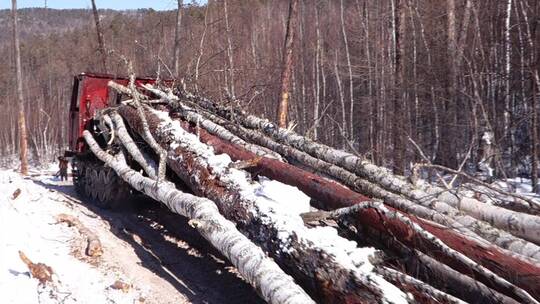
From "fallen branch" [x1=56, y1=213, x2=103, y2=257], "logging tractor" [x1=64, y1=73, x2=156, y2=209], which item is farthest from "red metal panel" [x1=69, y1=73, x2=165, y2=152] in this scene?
"fallen branch" [x1=56, y1=213, x2=103, y2=257]

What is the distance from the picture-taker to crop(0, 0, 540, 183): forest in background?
13352 millimetres

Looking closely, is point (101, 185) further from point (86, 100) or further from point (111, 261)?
point (111, 261)

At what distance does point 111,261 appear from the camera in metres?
5.70

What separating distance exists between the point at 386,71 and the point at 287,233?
763 inches

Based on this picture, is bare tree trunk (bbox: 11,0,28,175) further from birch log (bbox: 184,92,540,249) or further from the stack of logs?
the stack of logs

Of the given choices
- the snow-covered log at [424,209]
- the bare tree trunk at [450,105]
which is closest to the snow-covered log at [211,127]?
the snow-covered log at [424,209]

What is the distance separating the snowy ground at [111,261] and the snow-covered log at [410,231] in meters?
1.24

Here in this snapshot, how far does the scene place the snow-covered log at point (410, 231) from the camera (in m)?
3.55

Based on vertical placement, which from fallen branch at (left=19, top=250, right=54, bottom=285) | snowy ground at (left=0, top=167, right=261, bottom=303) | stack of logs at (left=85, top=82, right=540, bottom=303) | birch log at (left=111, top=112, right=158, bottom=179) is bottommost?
snowy ground at (left=0, top=167, right=261, bottom=303)

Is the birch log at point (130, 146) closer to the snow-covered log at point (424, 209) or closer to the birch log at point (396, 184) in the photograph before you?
the snow-covered log at point (424, 209)

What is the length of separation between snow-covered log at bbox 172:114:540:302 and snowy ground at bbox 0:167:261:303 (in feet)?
4.07

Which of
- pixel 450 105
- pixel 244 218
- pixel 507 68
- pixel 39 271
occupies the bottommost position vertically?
pixel 39 271

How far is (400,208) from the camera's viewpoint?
17.2ft

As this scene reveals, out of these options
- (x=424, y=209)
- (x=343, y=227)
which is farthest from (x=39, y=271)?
(x=424, y=209)
